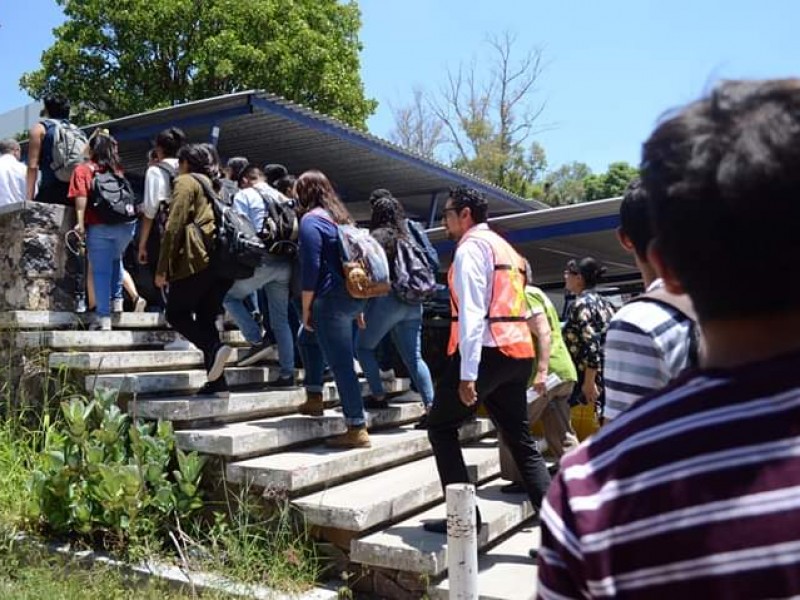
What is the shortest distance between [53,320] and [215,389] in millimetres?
1701

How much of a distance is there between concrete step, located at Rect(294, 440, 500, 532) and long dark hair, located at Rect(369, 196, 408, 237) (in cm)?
181

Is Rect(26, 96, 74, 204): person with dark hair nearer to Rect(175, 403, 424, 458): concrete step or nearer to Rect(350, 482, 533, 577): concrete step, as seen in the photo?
Rect(175, 403, 424, 458): concrete step

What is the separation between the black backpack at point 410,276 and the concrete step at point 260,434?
1043 millimetres

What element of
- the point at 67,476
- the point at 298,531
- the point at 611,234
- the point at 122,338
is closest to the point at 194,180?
the point at 122,338

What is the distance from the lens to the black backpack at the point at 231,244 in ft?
17.2

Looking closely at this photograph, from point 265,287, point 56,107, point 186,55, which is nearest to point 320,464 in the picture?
point 265,287

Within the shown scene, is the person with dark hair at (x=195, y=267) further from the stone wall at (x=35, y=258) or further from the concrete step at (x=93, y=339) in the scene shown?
the stone wall at (x=35, y=258)

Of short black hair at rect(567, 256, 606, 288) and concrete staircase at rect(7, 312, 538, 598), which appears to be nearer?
concrete staircase at rect(7, 312, 538, 598)

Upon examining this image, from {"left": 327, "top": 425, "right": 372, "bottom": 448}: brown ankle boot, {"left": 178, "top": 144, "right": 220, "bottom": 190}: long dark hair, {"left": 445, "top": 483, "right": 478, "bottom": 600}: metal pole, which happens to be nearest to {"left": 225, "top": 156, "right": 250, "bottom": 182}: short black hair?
{"left": 178, "top": 144, "right": 220, "bottom": 190}: long dark hair

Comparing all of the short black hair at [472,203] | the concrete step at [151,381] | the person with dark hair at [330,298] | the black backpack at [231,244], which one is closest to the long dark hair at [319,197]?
the person with dark hair at [330,298]

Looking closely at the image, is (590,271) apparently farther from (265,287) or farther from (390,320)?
(265,287)

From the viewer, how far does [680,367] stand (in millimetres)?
2713

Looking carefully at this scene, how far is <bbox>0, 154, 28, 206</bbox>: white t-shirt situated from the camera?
7168 millimetres

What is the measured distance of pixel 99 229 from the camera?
A: 6.12 meters
